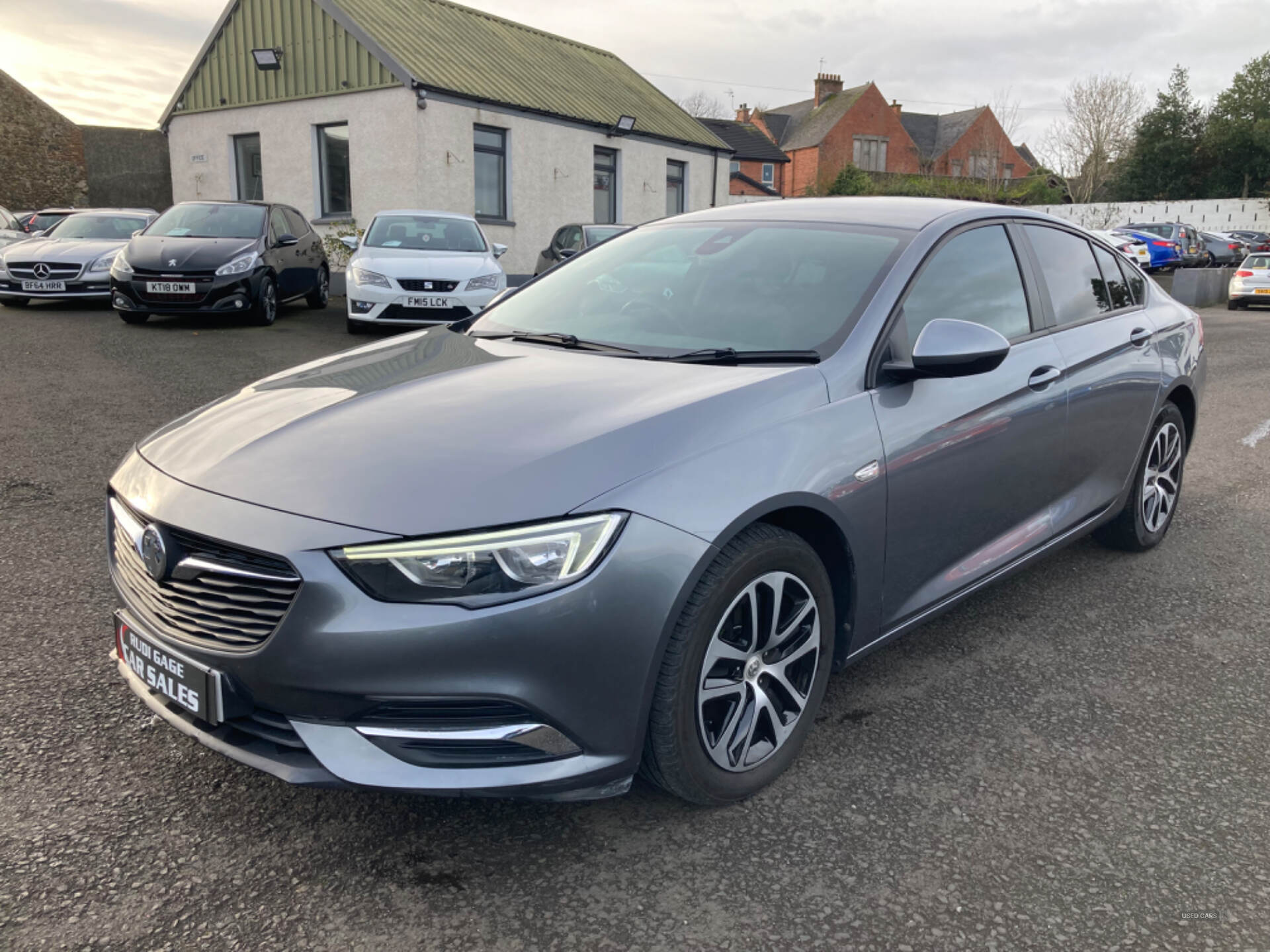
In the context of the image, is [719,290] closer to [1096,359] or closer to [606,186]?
[1096,359]

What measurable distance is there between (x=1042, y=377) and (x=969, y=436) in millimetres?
600

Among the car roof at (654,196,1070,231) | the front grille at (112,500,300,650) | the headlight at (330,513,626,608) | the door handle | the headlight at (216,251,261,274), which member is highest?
the car roof at (654,196,1070,231)

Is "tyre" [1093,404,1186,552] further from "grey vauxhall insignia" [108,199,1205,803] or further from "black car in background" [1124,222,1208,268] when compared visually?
"black car in background" [1124,222,1208,268]

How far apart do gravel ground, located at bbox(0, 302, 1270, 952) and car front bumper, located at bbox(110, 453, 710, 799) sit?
0.98ft

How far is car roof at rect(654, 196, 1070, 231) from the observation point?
3.45m

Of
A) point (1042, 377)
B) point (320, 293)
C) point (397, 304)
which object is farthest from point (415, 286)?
point (1042, 377)

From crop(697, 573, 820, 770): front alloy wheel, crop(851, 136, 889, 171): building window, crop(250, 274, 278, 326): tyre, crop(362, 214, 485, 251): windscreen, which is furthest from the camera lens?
crop(851, 136, 889, 171): building window

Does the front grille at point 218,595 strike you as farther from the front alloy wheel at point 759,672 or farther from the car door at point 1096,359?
the car door at point 1096,359

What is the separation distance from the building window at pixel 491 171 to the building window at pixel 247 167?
5.02 meters

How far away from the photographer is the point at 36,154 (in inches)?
1149

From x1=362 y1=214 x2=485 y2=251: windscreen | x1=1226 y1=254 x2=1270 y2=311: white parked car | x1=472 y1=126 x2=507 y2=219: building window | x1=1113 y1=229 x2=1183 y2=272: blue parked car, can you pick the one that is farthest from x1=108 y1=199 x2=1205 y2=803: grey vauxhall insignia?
x1=1113 y1=229 x2=1183 y2=272: blue parked car

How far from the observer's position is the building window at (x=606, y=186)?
885 inches

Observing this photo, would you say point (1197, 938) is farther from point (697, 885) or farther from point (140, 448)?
point (140, 448)

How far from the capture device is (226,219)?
40.1 ft
